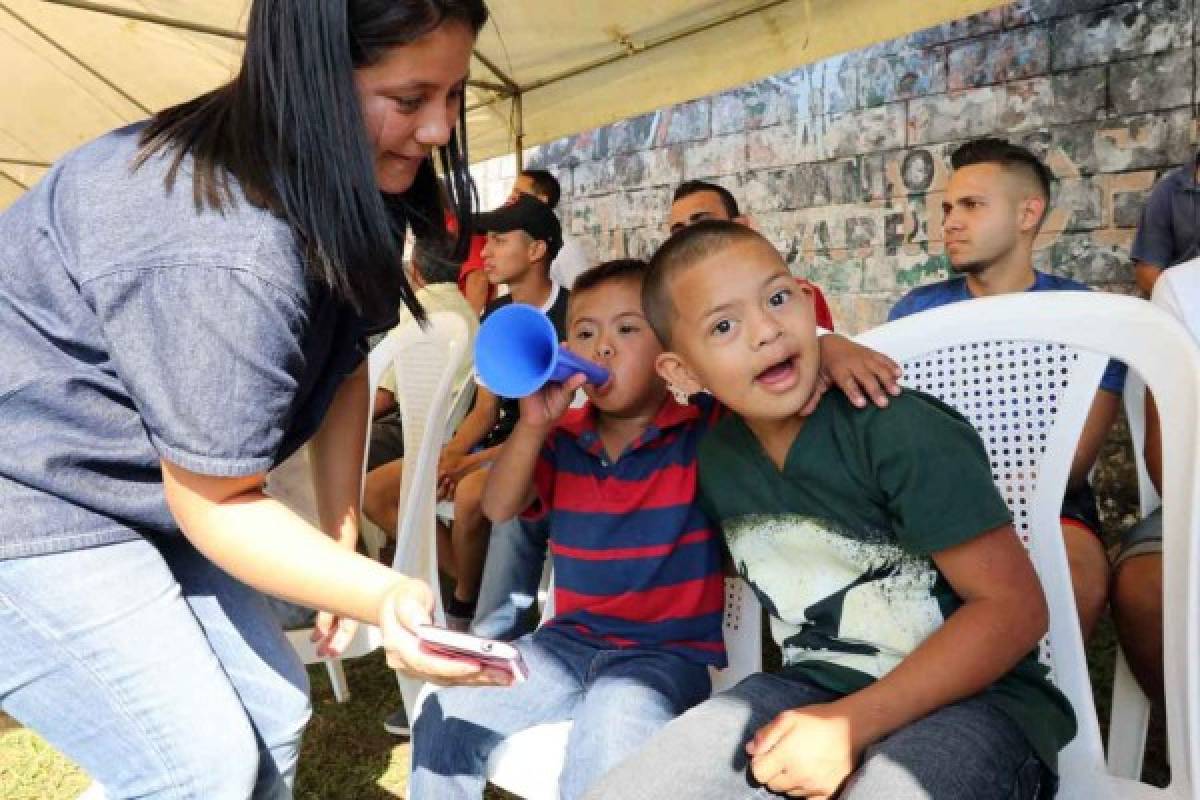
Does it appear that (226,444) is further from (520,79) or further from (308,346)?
(520,79)

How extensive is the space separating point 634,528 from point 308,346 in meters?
0.75

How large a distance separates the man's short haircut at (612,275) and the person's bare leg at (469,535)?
1054mm

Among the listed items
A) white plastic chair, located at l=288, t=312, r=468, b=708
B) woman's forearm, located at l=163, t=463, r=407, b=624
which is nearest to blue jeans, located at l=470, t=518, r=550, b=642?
white plastic chair, located at l=288, t=312, r=468, b=708

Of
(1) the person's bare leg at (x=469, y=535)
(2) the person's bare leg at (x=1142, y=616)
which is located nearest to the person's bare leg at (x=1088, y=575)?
(2) the person's bare leg at (x=1142, y=616)

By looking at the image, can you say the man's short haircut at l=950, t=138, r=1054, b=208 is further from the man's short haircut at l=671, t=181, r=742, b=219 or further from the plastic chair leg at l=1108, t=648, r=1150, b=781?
the plastic chair leg at l=1108, t=648, r=1150, b=781

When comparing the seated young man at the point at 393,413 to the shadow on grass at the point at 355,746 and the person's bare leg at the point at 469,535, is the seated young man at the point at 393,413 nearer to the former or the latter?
the person's bare leg at the point at 469,535

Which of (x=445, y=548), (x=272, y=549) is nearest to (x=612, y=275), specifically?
(x=272, y=549)

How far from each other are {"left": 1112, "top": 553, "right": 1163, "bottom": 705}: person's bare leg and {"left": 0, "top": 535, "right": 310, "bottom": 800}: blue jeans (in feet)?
4.46

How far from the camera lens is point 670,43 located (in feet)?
11.4

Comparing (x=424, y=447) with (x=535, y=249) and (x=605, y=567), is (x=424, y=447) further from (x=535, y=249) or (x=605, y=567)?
(x=535, y=249)

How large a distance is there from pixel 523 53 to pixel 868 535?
342cm

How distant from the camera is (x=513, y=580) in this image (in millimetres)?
2498

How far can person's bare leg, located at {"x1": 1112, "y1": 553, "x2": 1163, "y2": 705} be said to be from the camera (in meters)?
1.50

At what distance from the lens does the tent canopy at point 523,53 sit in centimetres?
295
